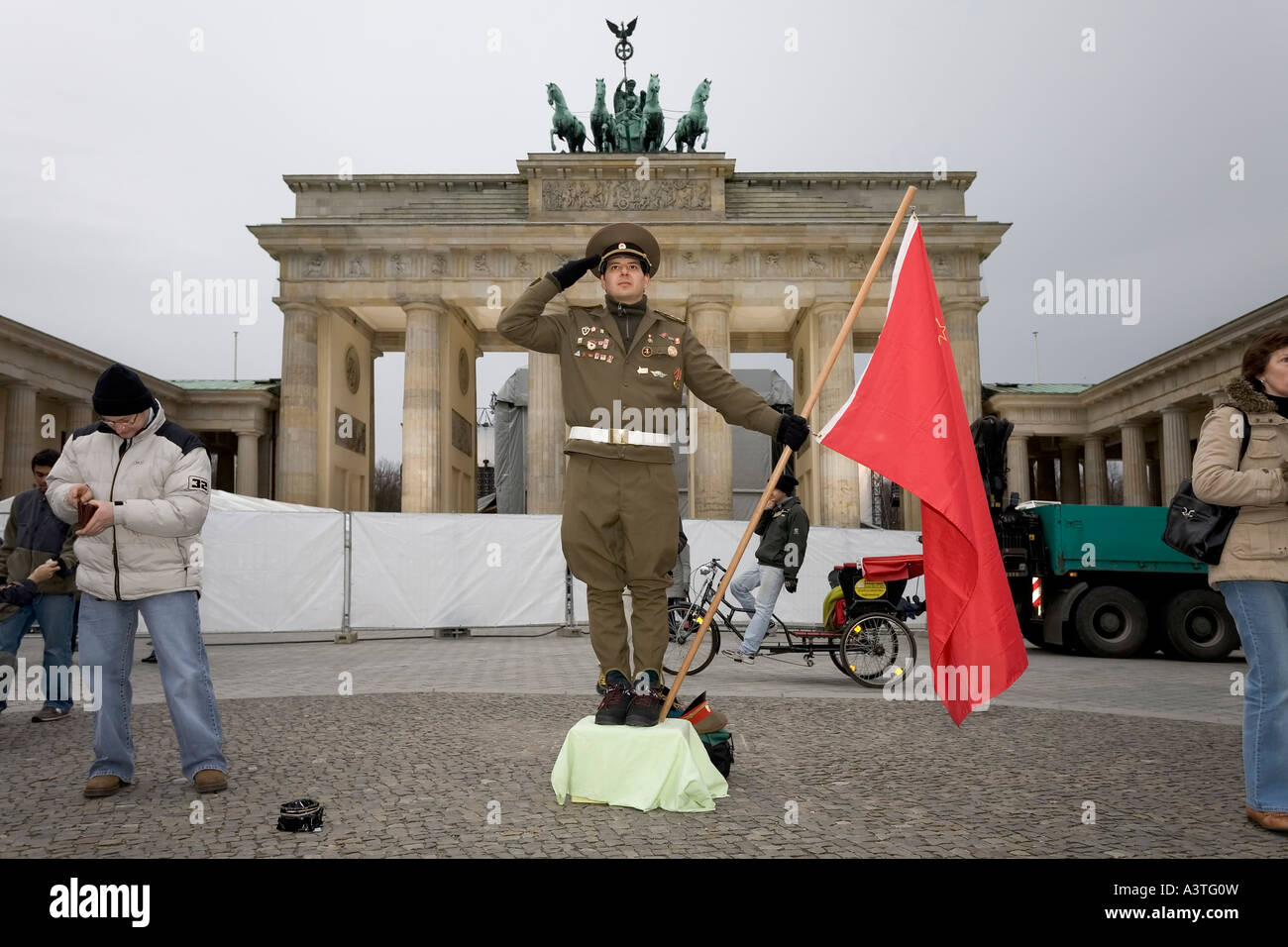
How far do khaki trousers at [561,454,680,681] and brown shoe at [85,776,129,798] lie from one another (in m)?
2.18

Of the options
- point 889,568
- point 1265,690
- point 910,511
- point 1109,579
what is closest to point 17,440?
point 910,511

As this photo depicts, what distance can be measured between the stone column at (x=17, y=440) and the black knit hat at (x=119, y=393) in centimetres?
3277

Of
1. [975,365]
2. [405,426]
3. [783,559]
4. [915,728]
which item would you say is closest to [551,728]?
[915,728]

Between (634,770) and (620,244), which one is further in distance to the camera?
(620,244)

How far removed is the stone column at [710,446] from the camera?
1321 inches

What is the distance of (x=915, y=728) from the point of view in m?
6.10

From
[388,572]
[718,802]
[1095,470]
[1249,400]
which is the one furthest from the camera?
[1095,470]

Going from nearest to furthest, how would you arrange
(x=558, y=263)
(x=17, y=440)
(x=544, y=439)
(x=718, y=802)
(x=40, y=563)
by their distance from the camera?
(x=718, y=802)
(x=40, y=563)
(x=17, y=440)
(x=558, y=263)
(x=544, y=439)

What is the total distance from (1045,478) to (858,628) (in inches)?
2083

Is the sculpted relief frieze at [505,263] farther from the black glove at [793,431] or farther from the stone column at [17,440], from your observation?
the black glove at [793,431]

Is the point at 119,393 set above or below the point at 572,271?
below

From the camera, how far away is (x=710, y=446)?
111 ft

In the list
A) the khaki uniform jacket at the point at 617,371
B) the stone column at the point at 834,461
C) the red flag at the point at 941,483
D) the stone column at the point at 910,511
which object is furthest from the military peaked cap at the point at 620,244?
the stone column at the point at 910,511
